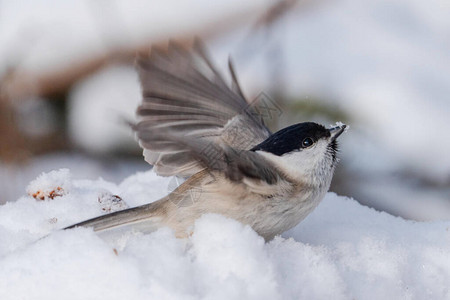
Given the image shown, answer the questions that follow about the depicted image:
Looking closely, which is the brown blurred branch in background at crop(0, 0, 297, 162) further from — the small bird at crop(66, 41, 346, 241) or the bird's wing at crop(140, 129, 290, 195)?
the bird's wing at crop(140, 129, 290, 195)

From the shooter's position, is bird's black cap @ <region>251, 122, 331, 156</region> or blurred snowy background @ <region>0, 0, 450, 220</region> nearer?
bird's black cap @ <region>251, 122, 331, 156</region>

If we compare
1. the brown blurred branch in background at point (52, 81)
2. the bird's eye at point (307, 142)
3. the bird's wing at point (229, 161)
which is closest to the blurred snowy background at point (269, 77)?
the brown blurred branch in background at point (52, 81)

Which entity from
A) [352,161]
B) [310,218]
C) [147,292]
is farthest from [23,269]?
[352,161]

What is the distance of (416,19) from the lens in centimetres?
265

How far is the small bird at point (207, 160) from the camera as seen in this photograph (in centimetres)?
105

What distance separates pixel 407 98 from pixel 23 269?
5.85ft

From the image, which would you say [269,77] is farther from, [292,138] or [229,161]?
[229,161]

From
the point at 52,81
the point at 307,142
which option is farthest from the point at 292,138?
the point at 52,81

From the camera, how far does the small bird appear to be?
41.5 inches

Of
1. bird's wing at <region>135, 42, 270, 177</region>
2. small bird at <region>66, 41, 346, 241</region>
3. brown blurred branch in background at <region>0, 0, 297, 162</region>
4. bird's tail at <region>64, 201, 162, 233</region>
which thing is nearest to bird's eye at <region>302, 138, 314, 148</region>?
small bird at <region>66, 41, 346, 241</region>

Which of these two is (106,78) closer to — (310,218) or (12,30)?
(12,30)

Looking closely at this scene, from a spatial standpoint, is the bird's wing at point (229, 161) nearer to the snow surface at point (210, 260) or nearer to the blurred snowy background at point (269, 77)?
the snow surface at point (210, 260)

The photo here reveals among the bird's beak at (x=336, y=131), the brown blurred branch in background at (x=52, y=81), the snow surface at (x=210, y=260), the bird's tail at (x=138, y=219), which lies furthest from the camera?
the brown blurred branch in background at (x=52, y=81)

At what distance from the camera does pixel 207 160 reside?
1.02 m
